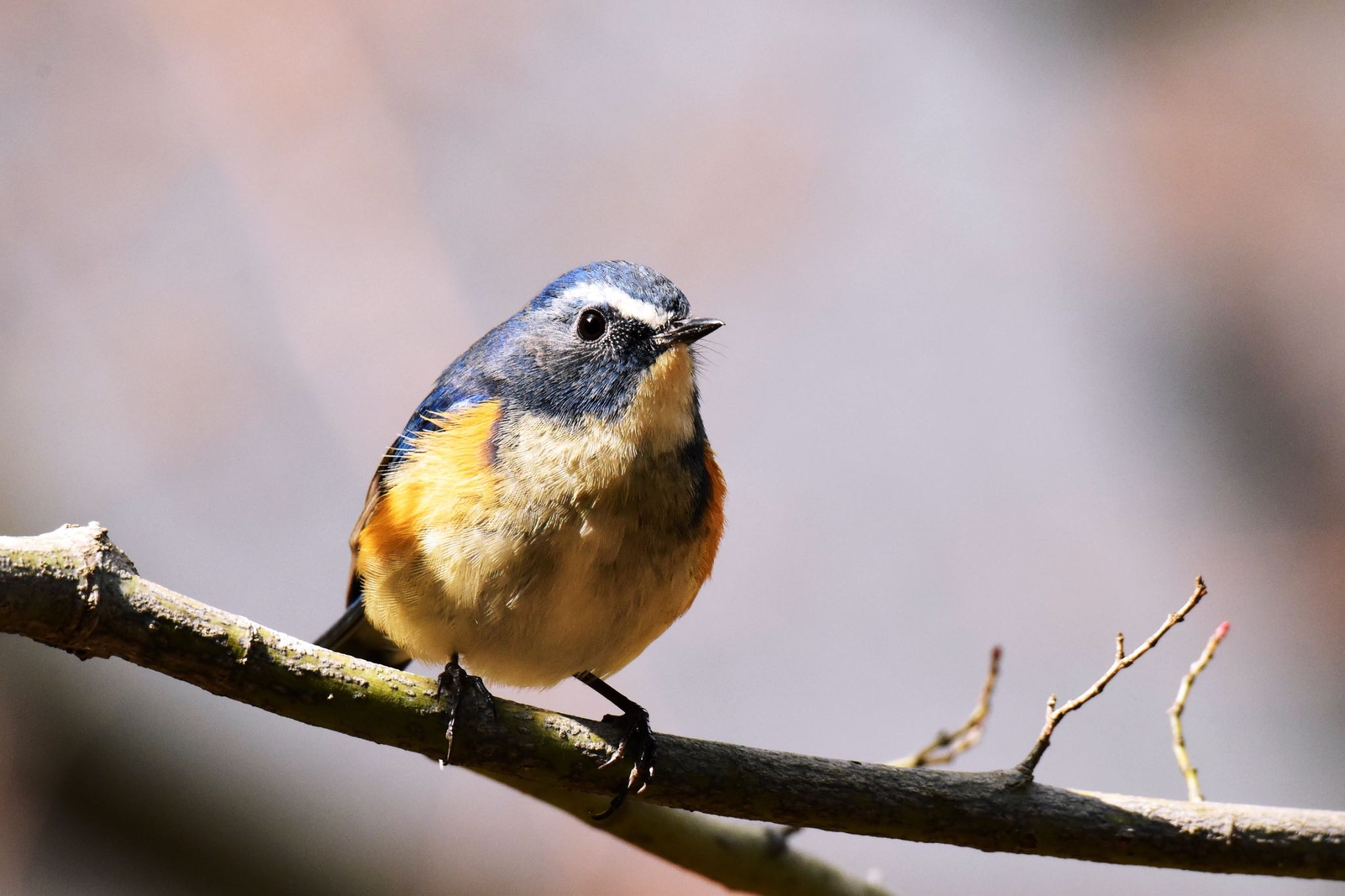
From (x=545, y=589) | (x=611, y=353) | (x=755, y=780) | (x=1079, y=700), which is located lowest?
(x=755, y=780)

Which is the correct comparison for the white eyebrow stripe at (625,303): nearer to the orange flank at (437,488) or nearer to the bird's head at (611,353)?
the bird's head at (611,353)

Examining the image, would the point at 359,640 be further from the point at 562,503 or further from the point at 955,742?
the point at 955,742

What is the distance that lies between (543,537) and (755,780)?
733 mm

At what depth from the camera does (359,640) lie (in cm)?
362

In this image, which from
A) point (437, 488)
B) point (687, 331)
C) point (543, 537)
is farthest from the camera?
point (687, 331)

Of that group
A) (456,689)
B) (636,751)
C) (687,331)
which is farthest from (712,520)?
(456,689)

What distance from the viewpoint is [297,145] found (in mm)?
5711

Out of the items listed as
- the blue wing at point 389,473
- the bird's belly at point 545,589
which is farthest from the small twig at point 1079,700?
the blue wing at point 389,473

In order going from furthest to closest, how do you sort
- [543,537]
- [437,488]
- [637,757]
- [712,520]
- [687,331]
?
[712,520]
[687,331]
[437,488]
[543,537]
[637,757]

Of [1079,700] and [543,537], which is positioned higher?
[543,537]

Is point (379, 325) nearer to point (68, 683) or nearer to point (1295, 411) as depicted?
point (68, 683)

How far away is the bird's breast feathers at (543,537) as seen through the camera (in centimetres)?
275

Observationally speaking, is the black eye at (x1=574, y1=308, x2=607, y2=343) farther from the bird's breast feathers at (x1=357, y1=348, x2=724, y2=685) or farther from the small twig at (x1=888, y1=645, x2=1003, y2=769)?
the small twig at (x1=888, y1=645, x2=1003, y2=769)

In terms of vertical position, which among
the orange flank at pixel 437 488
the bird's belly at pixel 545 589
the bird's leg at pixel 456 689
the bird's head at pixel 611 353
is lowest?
the bird's leg at pixel 456 689
